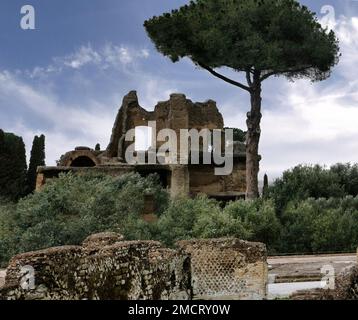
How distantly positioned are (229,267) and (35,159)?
20.2 meters

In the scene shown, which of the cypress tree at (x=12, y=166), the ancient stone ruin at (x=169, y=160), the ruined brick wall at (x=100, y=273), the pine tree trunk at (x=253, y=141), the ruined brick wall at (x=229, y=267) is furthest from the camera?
the cypress tree at (x=12, y=166)

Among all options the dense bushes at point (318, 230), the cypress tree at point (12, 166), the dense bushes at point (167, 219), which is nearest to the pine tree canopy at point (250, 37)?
the dense bushes at point (167, 219)

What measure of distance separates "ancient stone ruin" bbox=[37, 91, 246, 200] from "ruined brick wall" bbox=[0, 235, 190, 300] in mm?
15242

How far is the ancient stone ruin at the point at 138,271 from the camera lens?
24.7ft

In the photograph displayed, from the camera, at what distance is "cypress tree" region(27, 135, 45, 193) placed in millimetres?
29930

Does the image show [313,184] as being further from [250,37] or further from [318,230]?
[250,37]

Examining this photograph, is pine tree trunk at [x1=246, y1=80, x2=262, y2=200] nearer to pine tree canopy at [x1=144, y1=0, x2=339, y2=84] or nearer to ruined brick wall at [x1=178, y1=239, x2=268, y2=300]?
pine tree canopy at [x1=144, y1=0, x2=339, y2=84]

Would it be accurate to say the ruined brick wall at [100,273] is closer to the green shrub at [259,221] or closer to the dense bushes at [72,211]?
the dense bushes at [72,211]

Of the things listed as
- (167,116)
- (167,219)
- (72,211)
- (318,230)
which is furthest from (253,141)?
(167,116)

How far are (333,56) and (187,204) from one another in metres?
9.15

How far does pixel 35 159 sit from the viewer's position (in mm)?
30812

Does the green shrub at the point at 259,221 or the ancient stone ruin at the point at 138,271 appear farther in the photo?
the green shrub at the point at 259,221

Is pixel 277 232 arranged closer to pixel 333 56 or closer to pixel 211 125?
pixel 333 56
